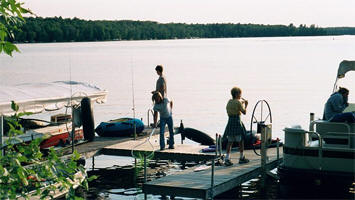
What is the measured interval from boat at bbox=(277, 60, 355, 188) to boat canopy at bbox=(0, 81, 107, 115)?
23.5 ft

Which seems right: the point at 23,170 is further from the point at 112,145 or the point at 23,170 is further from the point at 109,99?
the point at 109,99

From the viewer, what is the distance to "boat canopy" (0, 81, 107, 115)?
55.5ft

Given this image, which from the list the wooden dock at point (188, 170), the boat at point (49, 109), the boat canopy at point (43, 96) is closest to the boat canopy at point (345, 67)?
the wooden dock at point (188, 170)

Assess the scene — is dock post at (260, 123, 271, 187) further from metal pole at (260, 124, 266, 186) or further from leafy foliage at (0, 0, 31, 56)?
leafy foliage at (0, 0, 31, 56)

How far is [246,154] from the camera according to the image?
1510cm

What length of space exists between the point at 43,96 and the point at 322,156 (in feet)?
28.9

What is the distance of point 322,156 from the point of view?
12570 mm

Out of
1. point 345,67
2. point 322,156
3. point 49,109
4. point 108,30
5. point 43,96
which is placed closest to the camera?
point 322,156

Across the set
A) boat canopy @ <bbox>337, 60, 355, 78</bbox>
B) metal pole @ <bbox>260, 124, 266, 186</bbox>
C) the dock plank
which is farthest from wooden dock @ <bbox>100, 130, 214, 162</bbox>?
boat canopy @ <bbox>337, 60, 355, 78</bbox>

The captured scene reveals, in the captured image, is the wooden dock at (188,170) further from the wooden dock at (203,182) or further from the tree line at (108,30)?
the tree line at (108,30)

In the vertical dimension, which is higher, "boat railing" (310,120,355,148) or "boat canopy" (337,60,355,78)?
"boat canopy" (337,60,355,78)

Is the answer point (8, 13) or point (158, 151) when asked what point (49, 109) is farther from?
point (8, 13)

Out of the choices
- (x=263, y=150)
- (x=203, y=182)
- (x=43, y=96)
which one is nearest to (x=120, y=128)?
(x=43, y=96)

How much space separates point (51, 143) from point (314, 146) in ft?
24.3
